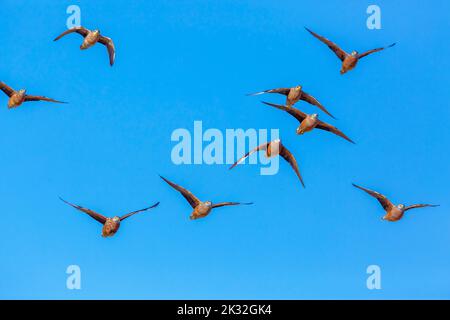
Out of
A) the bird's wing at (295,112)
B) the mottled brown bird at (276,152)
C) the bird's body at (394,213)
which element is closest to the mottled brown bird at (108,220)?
the mottled brown bird at (276,152)

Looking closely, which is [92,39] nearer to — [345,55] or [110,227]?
[110,227]

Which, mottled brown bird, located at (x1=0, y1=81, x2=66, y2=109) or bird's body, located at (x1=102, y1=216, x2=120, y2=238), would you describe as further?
mottled brown bird, located at (x1=0, y1=81, x2=66, y2=109)

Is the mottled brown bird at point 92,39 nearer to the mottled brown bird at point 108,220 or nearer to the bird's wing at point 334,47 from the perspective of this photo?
the mottled brown bird at point 108,220

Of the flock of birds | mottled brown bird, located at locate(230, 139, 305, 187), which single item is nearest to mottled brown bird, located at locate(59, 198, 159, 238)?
the flock of birds

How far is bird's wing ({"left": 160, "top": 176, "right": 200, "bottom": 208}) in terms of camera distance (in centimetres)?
721

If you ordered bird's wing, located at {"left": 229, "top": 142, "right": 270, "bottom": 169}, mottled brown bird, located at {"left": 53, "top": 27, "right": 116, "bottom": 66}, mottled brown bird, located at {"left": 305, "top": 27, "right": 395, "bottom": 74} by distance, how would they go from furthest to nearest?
mottled brown bird, located at {"left": 53, "top": 27, "right": 116, "bottom": 66}
mottled brown bird, located at {"left": 305, "top": 27, "right": 395, "bottom": 74}
bird's wing, located at {"left": 229, "top": 142, "right": 270, "bottom": 169}

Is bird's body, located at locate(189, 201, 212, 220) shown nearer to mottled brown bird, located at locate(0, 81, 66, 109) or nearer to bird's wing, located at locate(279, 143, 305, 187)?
bird's wing, located at locate(279, 143, 305, 187)

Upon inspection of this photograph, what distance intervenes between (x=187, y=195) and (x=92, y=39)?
210 cm

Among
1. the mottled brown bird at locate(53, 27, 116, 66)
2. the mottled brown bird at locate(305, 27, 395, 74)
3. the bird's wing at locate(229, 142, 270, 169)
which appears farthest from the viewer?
the mottled brown bird at locate(53, 27, 116, 66)

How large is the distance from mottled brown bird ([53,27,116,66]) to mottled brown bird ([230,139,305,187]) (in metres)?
1.90

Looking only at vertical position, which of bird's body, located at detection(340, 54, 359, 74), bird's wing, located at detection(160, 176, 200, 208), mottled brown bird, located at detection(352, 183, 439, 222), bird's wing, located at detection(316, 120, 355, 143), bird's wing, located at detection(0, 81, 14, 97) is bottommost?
mottled brown bird, located at detection(352, 183, 439, 222)

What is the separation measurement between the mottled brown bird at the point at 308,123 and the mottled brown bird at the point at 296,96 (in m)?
0.09

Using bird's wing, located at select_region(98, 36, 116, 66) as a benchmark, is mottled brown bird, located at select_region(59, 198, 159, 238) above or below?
below

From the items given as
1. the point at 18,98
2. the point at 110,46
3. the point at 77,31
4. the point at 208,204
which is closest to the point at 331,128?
the point at 208,204
